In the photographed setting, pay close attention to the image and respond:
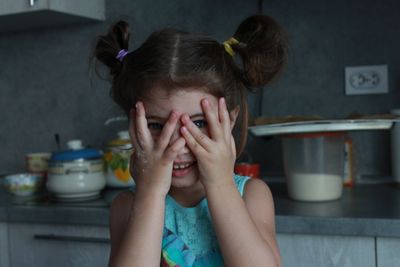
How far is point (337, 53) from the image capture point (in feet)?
5.15

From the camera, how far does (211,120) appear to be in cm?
80

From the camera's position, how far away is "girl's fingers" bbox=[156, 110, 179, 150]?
2.57 feet

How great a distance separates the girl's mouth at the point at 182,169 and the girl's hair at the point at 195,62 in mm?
123

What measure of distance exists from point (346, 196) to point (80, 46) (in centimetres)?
109

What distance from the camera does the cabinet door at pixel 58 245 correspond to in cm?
130

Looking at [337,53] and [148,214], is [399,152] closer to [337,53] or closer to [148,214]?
[337,53]

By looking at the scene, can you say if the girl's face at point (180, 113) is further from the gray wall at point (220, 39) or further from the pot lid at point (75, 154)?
the gray wall at point (220, 39)

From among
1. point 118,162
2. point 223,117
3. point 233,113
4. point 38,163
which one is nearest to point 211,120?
point 223,117

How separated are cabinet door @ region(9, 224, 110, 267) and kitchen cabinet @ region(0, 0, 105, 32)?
0.67 meters

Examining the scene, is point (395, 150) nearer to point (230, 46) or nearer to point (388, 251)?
point (388, 251)

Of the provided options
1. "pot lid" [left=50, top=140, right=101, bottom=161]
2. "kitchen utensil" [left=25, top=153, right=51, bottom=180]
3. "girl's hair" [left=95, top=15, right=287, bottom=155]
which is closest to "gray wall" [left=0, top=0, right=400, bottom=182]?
"kitchen utensil" [left=25, top=153, right=51, bottom=180]

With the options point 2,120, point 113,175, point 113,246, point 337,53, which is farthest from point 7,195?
point 337,53

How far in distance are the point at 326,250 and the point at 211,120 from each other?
1.55ft

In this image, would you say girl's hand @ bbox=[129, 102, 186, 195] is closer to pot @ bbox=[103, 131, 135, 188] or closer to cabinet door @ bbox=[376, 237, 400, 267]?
cabinet door @ bbox=[376, 237, 400, 267]
